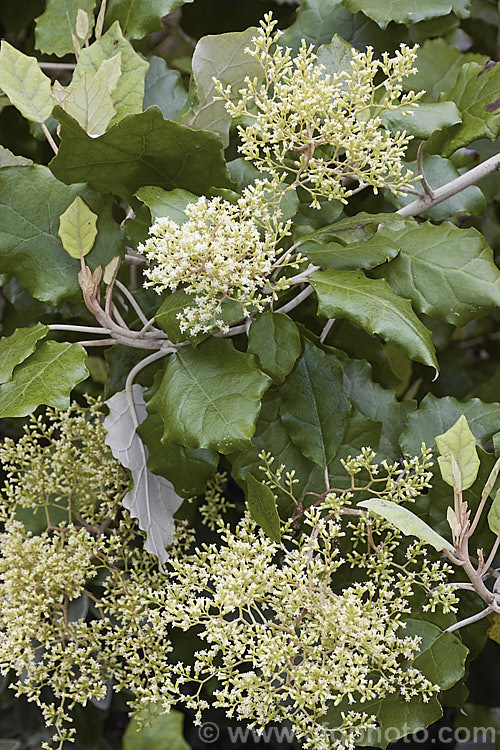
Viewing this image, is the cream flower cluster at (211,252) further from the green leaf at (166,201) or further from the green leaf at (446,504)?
the green leaf at (446,504)

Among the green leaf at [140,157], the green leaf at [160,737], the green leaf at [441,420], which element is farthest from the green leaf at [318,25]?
the green leaf at [160,737]

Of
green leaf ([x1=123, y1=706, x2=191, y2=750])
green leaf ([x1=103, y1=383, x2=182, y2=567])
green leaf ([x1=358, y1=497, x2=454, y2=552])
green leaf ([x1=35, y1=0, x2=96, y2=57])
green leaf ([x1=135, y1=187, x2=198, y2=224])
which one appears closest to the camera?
green leaf ([x1=358, y1=497, x2=454, y2=552])

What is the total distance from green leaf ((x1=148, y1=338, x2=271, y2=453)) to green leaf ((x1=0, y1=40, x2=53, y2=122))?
29cm

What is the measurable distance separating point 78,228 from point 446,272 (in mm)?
372

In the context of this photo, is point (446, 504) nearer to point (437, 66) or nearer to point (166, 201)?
point (166, 201)

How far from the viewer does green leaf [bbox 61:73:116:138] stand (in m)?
0.71

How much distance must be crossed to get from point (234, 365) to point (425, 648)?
1.12 ft

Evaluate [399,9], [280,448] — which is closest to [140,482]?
[280,448]

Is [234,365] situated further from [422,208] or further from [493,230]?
[493,230]

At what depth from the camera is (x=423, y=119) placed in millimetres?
759

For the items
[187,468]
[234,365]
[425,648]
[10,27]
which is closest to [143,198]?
[234,365]

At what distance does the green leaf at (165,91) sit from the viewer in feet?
3.04

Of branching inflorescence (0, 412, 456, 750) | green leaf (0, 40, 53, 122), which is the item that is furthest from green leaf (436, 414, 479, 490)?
green leaf (0, 40, 53, 122)

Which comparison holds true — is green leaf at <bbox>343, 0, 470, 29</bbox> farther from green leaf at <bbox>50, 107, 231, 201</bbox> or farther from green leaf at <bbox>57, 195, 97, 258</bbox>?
green leaf at <bbox>57, 195, 97, 258</bbox>
